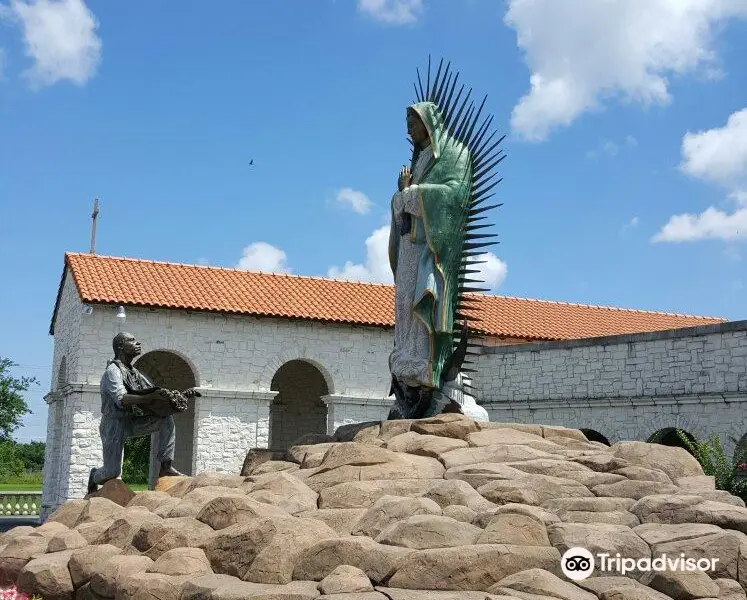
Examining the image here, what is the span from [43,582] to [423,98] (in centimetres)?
647

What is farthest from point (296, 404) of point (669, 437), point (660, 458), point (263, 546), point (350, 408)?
point (263, 546)

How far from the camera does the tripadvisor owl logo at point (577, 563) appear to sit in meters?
5.27

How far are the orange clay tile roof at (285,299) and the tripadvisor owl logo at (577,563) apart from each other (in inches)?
547

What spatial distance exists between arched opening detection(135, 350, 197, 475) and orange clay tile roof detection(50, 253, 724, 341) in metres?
2.47

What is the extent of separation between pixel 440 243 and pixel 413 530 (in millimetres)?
4382

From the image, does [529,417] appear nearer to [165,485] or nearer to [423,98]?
[423,98]

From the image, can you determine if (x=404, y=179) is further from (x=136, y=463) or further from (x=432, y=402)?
(x=136, y=463)

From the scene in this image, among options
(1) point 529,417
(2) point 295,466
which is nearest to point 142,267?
(1) point 529,417

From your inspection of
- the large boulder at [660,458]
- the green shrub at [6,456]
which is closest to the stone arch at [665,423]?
the large boulder at [660,458]

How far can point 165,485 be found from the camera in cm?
896

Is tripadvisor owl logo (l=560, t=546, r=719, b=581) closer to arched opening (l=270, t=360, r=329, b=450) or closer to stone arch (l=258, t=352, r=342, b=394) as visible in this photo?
stone arch (l=258, t=352, r=342, b=394)

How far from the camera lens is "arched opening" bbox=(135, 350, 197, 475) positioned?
73.6ft

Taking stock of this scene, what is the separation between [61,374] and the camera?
21281 millimetres

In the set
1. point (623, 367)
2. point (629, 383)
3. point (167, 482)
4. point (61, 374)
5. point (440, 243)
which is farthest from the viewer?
point (61, 374)
